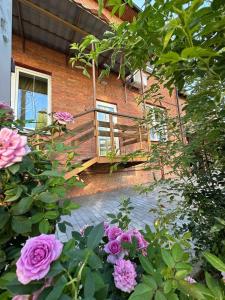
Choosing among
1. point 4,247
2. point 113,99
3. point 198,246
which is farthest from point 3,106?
point 113,99

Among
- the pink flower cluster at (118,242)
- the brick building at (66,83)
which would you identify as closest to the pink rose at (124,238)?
the pink flower cluster at (118,242)

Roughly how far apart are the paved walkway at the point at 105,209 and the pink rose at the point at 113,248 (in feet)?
7.31

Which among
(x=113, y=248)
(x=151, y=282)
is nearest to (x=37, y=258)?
(x=151, y=282)

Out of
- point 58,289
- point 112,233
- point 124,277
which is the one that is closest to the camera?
point 58,289

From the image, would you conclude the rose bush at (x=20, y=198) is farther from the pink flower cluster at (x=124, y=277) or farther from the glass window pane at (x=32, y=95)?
the glass window pane at (x=32, y=95)

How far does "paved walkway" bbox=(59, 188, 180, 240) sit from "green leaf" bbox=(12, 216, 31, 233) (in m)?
2.43

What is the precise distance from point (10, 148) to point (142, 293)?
55cm

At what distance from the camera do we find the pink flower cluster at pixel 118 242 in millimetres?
837

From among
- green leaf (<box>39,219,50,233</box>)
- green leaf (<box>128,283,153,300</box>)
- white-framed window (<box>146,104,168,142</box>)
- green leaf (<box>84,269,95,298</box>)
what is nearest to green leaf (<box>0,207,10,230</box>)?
green leaf (<box>39,219,50,233</box>)

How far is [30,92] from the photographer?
18.7 feet

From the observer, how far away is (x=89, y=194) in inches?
243

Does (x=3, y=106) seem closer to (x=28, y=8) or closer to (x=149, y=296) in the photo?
(x=149, y=296)

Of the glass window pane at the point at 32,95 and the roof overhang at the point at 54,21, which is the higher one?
the roof overhang at the point at 54,21

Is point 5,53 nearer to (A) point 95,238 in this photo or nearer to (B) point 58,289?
(A) point 95,238
